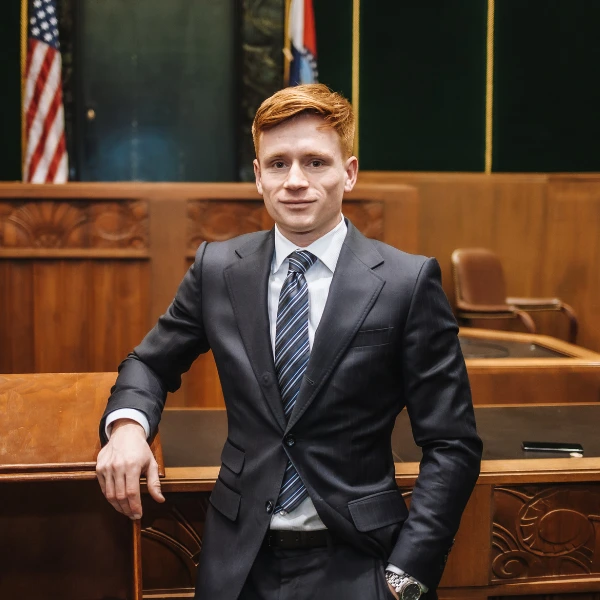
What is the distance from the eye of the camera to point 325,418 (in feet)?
4.36

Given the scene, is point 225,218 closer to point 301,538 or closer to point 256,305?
→ point 256,305

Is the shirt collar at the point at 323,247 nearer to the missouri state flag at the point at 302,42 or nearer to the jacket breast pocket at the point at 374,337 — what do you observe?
the jacket breast pocket at the point at 374,337

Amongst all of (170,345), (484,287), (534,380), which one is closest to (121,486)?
(170,345)

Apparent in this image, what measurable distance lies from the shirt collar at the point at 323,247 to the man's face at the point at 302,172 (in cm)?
4

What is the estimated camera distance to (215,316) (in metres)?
1.42

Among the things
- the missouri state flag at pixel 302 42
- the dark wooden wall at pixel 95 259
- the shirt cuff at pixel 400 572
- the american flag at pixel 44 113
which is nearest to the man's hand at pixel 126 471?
the shirt cuff at pixel 400 572

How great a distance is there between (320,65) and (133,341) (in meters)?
2.97

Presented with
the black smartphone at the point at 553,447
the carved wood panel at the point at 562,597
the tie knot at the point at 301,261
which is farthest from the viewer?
the black smartphone at the point at 553,447

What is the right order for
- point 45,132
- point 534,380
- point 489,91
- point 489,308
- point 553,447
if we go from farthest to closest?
point 489,91
point 489,308
point 45,132
point 534,380
point 553,447

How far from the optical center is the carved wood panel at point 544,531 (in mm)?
2000

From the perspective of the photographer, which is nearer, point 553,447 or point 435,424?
point 435,424

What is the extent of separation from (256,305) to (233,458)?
257 millimetres

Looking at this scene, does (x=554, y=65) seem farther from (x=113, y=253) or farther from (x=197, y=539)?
(x=197, y=539)

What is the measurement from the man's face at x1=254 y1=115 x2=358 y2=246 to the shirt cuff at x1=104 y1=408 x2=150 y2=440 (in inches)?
15.4
